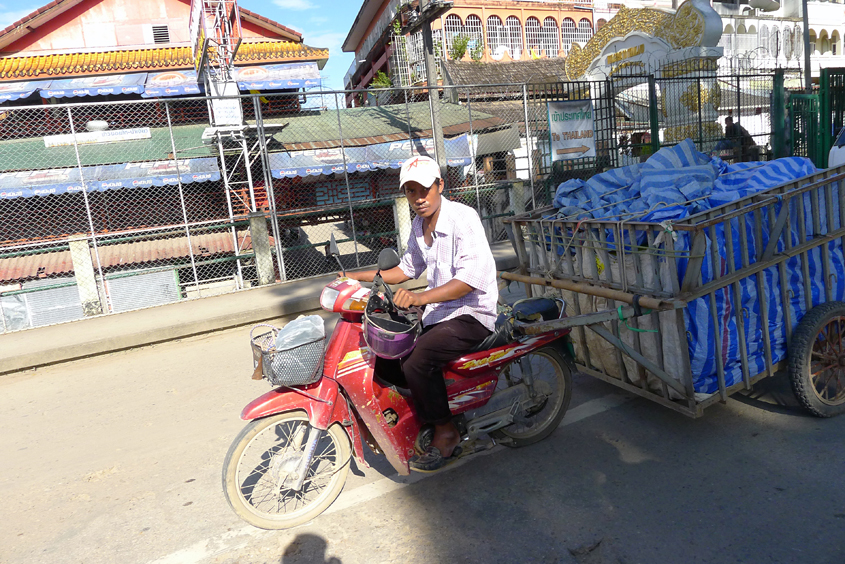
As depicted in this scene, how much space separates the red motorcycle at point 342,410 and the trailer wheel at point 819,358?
140 cm

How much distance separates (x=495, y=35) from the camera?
27953 mm

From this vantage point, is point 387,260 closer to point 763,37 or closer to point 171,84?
point 171,84

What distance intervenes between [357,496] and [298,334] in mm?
1076

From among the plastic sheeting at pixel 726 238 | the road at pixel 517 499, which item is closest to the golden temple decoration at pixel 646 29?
the plastic sheeting at pixel 726 238

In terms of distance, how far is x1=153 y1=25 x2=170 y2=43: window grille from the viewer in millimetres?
22562

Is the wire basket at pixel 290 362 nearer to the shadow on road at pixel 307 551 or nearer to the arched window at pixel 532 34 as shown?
the shadow on road at pixel 307 551

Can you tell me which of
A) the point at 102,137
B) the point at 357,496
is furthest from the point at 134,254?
the point at 357,496

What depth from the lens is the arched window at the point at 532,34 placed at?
28578 millimetres

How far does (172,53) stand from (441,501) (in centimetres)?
2244

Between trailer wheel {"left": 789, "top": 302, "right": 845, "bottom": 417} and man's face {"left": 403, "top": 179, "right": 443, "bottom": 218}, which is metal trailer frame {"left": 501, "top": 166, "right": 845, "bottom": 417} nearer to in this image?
trailer wheel {"left": 789, "top": 302, "right": 845, "bottom": 417}

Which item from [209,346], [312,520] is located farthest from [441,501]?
[209,346]

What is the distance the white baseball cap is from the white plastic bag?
847 millimetres

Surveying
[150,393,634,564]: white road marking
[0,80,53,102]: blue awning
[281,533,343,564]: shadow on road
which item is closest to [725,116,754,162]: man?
[150,393,634,564]: white road marking

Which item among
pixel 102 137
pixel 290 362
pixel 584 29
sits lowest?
pixel 290 362
